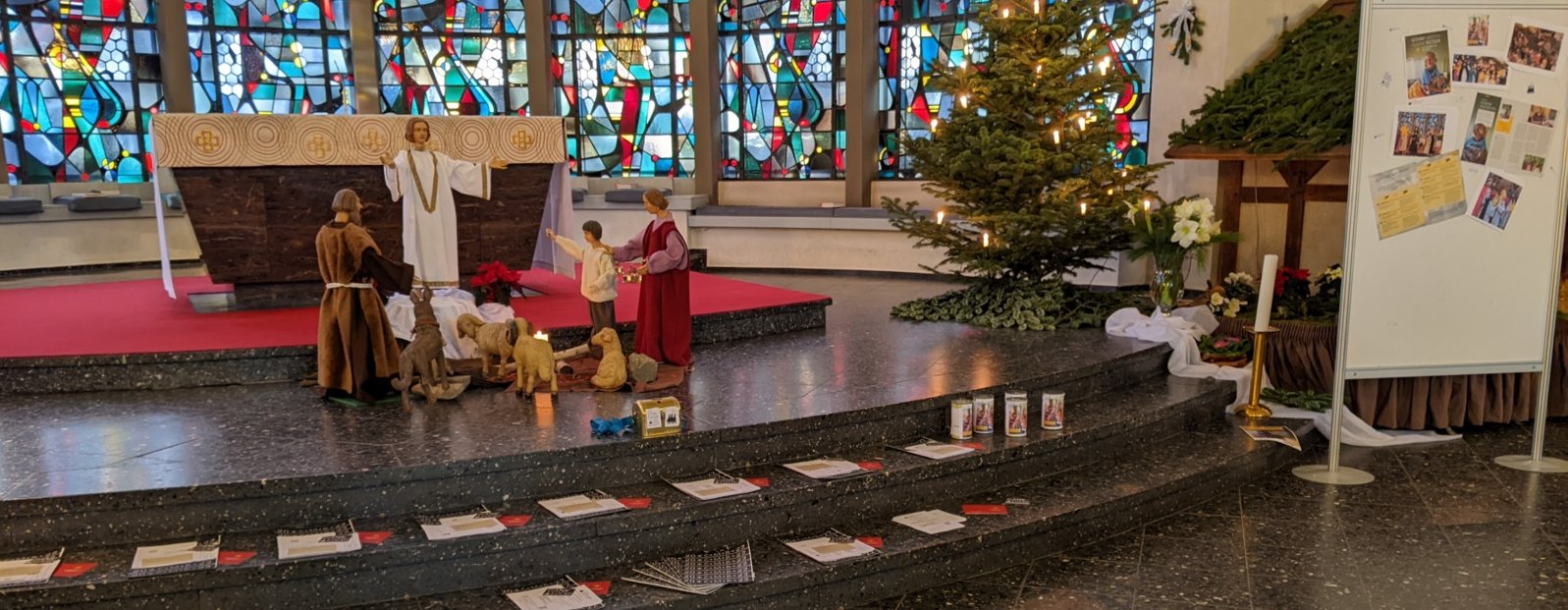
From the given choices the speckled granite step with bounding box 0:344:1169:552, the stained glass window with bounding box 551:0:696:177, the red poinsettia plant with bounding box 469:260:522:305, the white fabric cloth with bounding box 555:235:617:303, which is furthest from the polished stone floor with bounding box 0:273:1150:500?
the stained glass window with bounding box 551:0:696:177

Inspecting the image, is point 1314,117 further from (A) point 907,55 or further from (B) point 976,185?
(A) point 907,55

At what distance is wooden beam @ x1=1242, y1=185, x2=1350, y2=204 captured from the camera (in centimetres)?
838

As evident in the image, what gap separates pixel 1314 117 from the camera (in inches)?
305

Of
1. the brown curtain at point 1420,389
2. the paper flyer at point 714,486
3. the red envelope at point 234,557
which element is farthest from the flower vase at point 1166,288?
the red envelope at point 234,557

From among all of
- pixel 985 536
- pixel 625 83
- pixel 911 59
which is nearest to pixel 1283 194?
pixel 911 59

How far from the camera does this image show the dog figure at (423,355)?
508 cm

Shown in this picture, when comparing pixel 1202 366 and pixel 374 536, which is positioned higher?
pixel 1202 366

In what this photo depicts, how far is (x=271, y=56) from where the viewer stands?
12.2 metres

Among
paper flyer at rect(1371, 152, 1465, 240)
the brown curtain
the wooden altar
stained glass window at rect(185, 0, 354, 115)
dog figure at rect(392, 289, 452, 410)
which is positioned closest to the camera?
dog figure at rect(392, 289, 452, 410)

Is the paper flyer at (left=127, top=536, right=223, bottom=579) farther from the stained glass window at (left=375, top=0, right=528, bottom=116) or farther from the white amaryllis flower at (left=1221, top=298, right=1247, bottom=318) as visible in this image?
the stained glass window at (left=375, top=0, right=528, bottom=116)

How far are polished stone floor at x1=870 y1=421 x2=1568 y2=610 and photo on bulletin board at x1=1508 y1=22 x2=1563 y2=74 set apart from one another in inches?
81.8

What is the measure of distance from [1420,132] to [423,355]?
4.92 meters

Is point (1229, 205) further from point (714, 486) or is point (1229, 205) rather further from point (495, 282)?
point (714, 486)

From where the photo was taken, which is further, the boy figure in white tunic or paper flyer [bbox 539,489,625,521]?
the boy figure in white tunic
